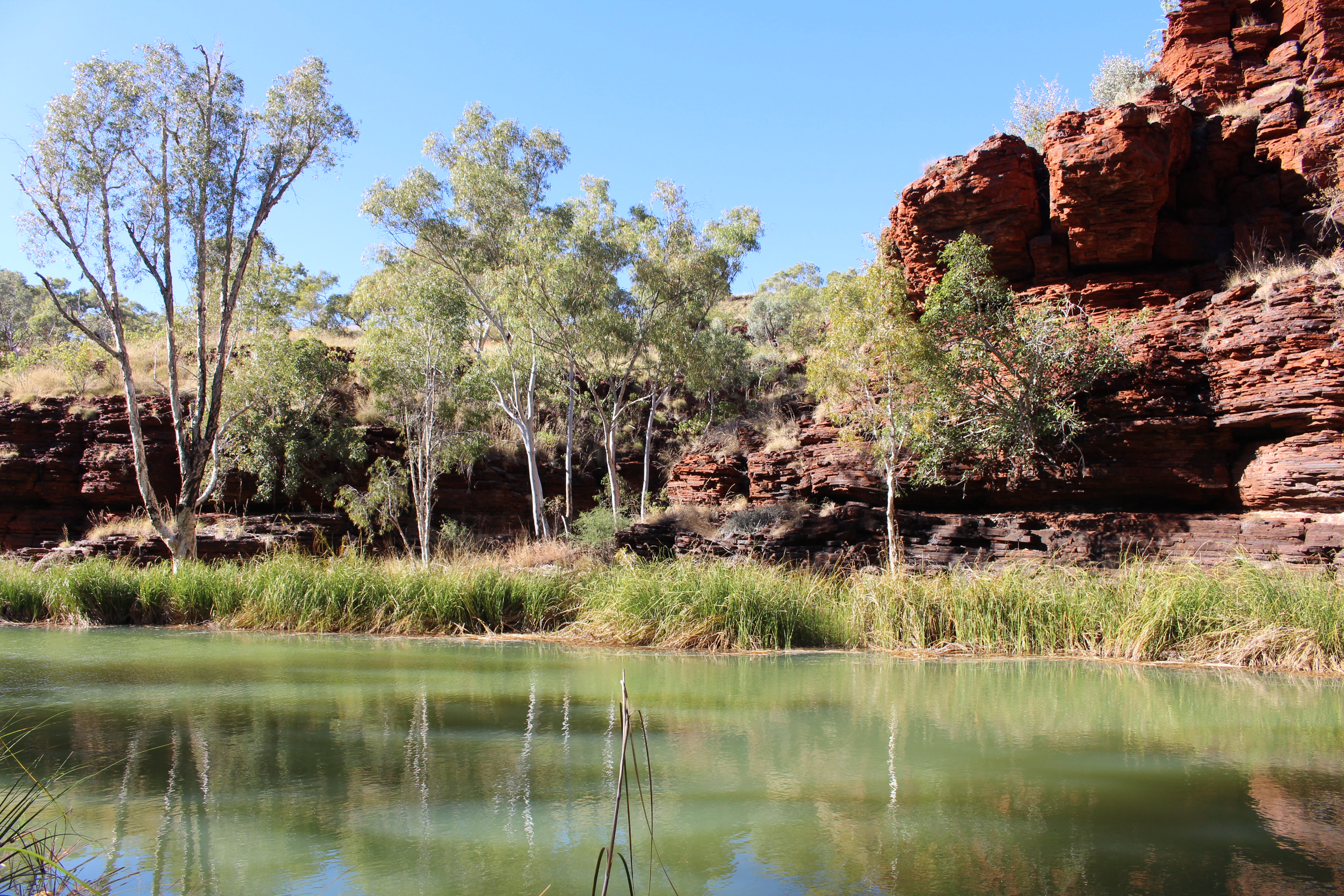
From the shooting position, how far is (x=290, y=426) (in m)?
23.8

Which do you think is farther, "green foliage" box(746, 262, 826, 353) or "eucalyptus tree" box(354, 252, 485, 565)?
"green foliage" box(746, 262, 826, 353)

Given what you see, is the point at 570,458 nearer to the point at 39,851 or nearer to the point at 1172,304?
the point at 1172,304

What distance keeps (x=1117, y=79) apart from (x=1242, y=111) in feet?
17.7

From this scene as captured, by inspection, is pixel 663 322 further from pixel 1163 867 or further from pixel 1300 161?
pixel 1163 867

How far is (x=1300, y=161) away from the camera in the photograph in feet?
56.3

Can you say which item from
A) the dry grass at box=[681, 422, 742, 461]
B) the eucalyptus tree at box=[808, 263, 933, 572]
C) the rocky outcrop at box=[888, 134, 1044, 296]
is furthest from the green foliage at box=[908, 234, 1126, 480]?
the dry grass at box=[681, 422, 742, 461]

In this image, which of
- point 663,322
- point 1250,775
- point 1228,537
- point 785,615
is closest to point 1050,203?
point 1228,537

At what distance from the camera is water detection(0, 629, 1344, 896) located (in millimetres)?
3207

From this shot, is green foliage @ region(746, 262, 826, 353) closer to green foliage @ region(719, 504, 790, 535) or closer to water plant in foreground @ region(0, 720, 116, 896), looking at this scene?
green foliage @ region(719, 504, 790, 535)

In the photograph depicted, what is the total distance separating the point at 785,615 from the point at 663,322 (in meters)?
13.8

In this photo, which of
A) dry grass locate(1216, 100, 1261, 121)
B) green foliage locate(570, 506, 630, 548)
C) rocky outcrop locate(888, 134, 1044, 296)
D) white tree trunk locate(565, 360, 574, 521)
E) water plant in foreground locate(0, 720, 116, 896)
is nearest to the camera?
water plant in foreground locate(0, 720, 116, 896)

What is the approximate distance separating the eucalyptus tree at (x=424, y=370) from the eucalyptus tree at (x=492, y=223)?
→ 28.4 inches

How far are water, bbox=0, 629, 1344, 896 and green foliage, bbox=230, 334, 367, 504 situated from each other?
15.6 m

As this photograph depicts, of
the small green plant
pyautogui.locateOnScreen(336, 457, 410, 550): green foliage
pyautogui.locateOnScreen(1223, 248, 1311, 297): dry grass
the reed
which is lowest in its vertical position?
the reed
